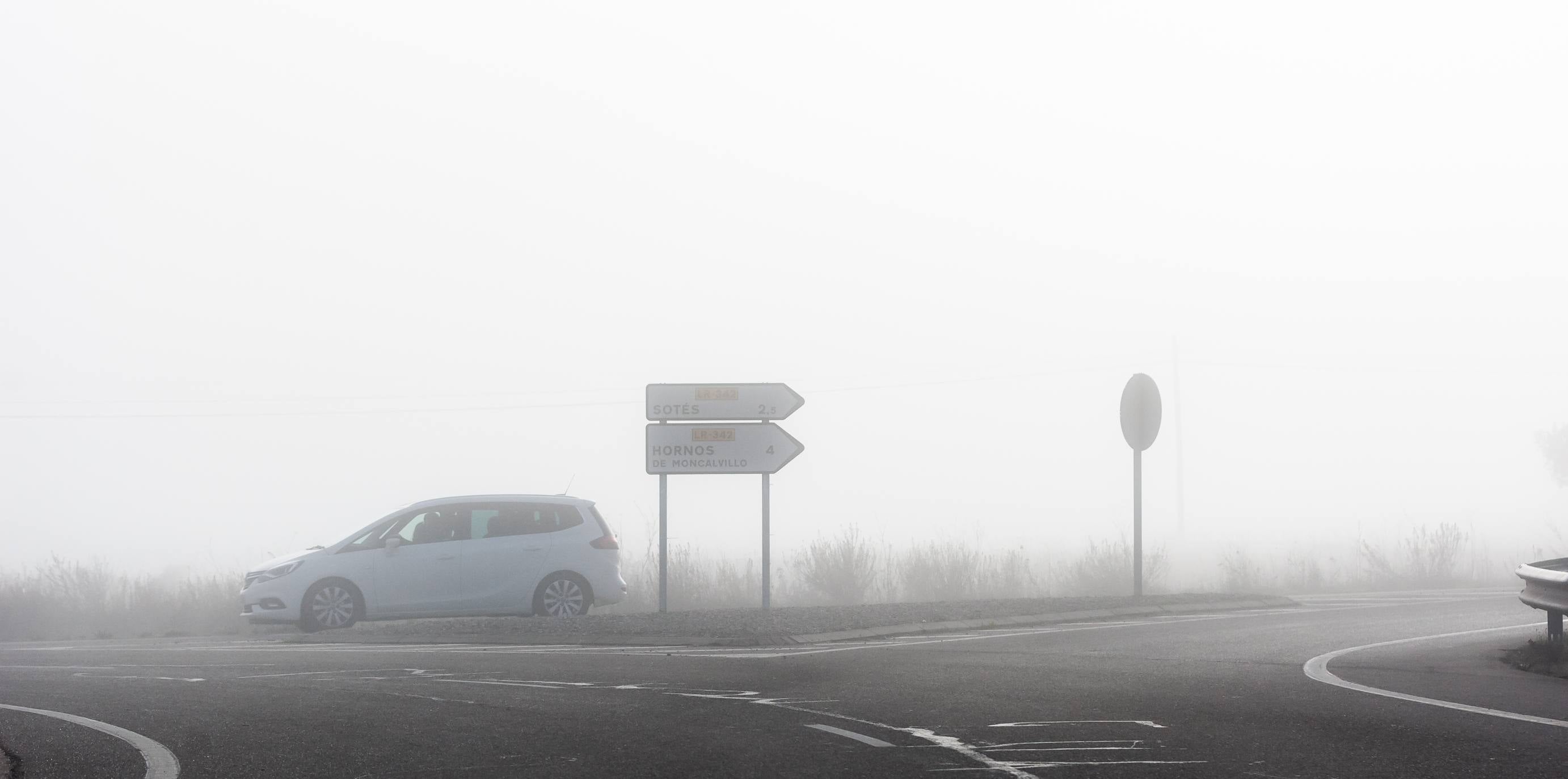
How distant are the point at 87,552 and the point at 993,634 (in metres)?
54.8

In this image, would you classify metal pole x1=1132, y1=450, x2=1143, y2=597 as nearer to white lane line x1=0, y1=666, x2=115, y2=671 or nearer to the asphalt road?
the asphalt road

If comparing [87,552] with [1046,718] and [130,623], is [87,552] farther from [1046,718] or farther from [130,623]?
[1046,718]

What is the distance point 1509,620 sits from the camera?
49.9ft

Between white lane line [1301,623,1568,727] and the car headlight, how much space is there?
11721mm

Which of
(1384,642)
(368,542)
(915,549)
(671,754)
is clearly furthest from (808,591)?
(671,754)

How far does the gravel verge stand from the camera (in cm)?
1491

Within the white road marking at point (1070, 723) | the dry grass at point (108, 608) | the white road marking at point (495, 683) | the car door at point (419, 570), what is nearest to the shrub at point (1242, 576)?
the car door at point (419, 570)

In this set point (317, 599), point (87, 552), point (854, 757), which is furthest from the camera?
point (87, 552)

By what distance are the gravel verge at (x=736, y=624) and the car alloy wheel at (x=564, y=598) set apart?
2.13 ft

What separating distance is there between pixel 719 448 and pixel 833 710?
10.4 m

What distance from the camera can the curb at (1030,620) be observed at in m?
14.8

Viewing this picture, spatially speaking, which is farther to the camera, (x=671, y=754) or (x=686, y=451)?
(x=686, y=451)

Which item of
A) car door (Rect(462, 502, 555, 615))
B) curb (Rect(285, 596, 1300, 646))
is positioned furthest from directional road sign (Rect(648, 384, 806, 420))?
curb (Rect(285, 596, 1300, 646))

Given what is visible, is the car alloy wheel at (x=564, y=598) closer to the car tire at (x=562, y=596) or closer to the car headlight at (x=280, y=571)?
the car tire at (x=562, y=596)
